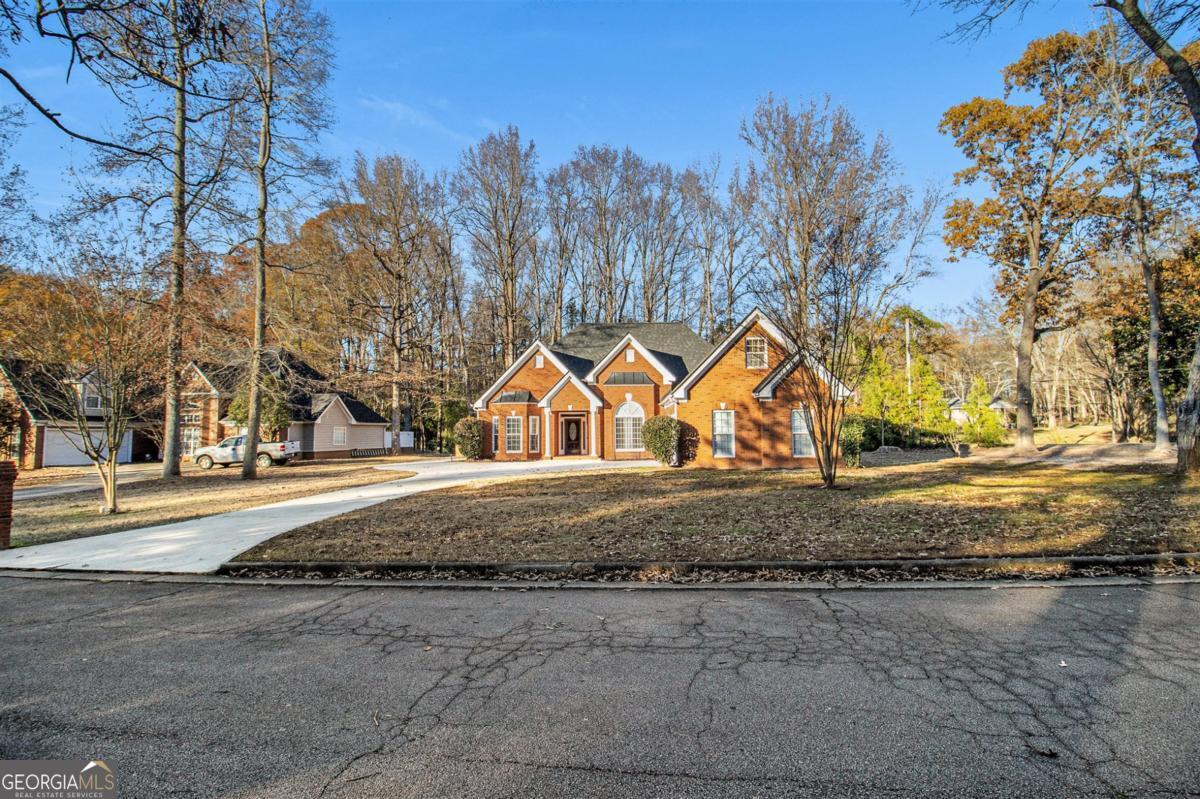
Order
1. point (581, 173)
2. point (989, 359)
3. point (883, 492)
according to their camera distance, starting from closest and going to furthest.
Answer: point (883, 492) < point (581, 173) < point (989, 359)

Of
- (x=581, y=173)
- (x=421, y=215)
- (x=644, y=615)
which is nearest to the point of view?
(x=644, y=615)

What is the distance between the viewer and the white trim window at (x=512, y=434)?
32.6 meters

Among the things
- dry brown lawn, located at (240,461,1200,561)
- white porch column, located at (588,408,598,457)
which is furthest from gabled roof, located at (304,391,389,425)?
dry brown lawn, located at (240,461,1200,561)

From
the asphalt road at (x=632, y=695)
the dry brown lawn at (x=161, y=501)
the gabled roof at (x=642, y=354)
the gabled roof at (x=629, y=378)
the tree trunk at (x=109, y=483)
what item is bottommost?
the dry brown lawn at (x=161, y=501)

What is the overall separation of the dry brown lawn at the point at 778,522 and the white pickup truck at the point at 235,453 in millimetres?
20480

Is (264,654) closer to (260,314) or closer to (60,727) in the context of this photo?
(60,727)

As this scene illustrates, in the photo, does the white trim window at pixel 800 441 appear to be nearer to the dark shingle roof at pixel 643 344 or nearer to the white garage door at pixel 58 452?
the dark shingle roof at pixel 643 344

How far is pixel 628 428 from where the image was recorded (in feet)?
102

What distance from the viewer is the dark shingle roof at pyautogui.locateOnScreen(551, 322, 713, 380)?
111 ft

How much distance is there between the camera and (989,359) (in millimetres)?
59781

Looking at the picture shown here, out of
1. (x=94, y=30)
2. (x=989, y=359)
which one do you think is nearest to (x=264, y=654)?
(x=94, y=30)

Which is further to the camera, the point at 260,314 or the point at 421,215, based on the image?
the point at 421,215

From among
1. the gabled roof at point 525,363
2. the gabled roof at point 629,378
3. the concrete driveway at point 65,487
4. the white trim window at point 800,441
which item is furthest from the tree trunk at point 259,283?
the white trim window at point 800,441

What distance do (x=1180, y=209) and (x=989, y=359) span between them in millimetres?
43480
